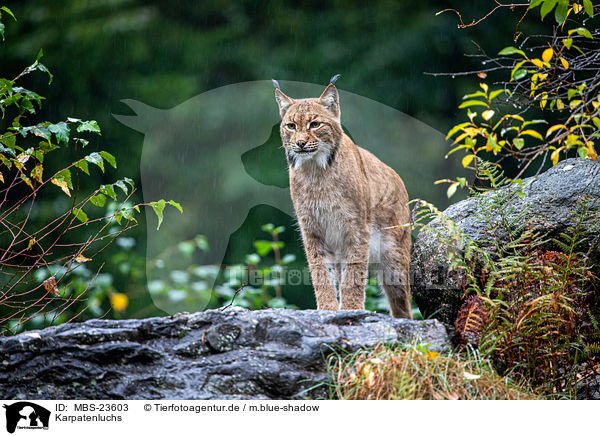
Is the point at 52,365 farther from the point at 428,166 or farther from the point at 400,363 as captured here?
the point at 428,166

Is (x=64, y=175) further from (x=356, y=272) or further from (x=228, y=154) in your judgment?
(x=228, y=154)

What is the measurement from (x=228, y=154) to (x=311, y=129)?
3167 mm

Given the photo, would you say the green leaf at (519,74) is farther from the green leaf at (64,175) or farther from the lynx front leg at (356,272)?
the green leaf at (64,175)

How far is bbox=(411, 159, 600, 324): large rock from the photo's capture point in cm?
399

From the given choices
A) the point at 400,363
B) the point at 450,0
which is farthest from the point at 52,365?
the point at 450,0

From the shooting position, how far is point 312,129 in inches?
181

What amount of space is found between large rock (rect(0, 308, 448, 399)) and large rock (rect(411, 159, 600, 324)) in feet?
3.19

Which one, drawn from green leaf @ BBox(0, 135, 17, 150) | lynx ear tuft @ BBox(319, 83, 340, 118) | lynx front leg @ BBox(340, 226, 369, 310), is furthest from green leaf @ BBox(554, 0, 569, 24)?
green leaf @ BBox(0, 135, 17, 150)

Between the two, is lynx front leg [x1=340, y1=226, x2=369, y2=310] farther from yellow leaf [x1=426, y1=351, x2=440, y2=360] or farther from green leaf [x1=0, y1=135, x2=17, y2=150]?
green leaf [x1=0, y1=135, x2=17, y2=150]

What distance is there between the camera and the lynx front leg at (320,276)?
183 inches

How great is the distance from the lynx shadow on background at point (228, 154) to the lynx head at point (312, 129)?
7.49 feet

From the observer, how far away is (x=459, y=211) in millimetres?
4477

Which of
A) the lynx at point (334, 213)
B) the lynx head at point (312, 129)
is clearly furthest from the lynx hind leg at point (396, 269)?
the lynx head at point (312, 129)
